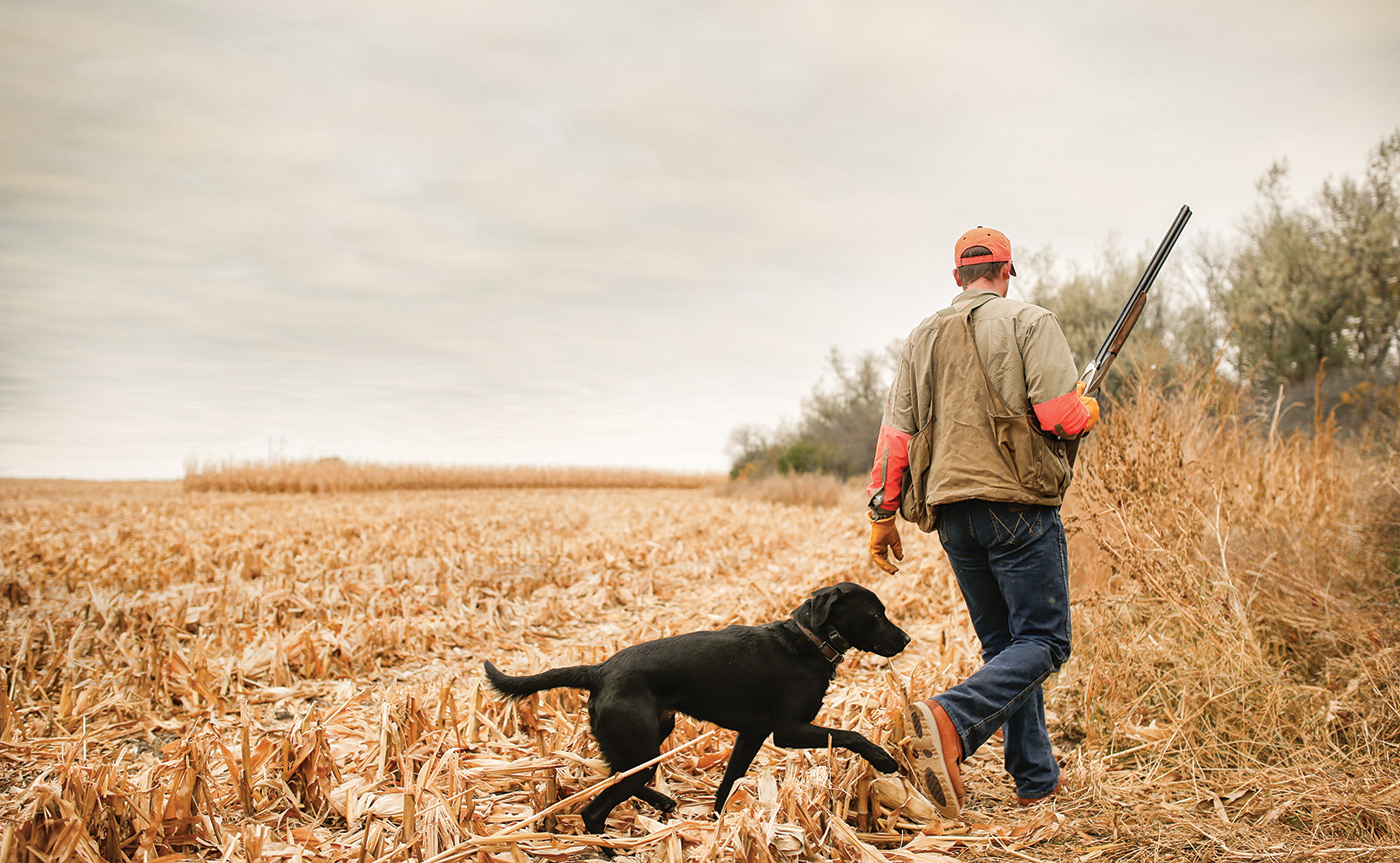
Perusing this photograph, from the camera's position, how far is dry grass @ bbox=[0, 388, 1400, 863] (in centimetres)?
279

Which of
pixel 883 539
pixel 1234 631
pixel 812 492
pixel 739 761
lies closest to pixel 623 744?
pixel 739 761

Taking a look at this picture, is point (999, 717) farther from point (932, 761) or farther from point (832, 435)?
point (832, 435)

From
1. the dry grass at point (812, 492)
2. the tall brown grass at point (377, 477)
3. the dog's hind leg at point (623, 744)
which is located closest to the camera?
the dog's hind leg at point (623, 744)

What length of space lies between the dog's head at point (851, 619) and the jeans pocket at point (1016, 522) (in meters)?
0.57

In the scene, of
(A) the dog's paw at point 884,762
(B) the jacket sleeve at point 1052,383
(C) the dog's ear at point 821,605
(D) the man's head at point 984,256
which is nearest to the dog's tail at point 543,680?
(C) the dog's ear at point 821,605

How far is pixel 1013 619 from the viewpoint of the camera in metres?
3.16

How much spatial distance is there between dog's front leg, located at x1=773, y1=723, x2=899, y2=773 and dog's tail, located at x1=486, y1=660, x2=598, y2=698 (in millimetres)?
754

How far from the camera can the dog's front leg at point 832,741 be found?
2910 millimetres

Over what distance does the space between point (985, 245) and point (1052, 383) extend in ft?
2.33

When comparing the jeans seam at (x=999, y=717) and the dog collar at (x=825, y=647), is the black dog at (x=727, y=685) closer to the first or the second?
the dog collar at (x=825, y=647)

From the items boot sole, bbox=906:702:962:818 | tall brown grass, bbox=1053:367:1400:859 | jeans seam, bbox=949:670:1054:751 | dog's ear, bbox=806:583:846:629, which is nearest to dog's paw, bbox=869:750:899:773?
boot sole, bbox=906:702:962:818

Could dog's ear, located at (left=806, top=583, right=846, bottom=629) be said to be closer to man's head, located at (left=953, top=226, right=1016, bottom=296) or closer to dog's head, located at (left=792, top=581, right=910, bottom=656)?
dog's head, located at (left=792, top=581, right=910, bottom=656)

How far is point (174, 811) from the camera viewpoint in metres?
2.80

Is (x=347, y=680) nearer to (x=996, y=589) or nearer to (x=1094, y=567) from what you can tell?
(x=996, y=589)
